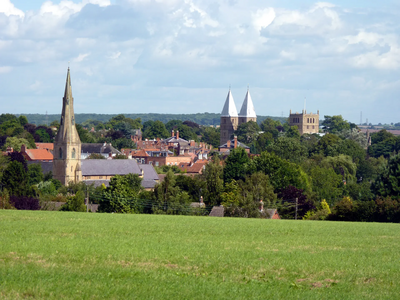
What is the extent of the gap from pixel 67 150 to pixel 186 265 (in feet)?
255

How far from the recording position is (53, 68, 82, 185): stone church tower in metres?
93.0

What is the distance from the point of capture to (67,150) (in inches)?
3696

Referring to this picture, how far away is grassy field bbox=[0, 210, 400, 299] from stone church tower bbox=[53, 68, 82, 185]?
67183 millimetres

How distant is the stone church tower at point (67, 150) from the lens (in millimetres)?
Result: 93000

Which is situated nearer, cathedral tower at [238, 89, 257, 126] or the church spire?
the church spire

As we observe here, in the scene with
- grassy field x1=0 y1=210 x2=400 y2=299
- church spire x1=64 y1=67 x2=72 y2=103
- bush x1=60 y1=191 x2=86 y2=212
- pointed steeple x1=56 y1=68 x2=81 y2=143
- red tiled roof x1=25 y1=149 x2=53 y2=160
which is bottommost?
red tiled roof x1=25 y1=149 x2=53 y2=160

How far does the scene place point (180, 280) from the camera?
16.2 meters

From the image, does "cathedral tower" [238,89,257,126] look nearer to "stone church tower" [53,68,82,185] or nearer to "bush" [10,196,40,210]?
"stone church tower" [53,68,82,185]

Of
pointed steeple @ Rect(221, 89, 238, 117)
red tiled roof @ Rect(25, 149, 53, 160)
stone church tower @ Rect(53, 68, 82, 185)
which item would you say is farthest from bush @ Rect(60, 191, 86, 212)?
pointed steeple @ Rect(221, 89, 238, 117)

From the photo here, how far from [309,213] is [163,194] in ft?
44.3

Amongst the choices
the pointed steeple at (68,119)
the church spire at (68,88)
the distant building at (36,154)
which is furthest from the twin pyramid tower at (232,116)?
the church spire at (68,88)

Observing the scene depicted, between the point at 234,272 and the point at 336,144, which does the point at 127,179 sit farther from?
the point at 336,144

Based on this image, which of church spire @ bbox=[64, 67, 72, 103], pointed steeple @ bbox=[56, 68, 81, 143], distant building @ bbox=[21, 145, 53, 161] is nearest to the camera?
church spire @ bbox=[64, 67, 72, 103]

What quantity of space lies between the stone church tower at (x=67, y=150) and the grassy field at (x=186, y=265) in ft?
220
